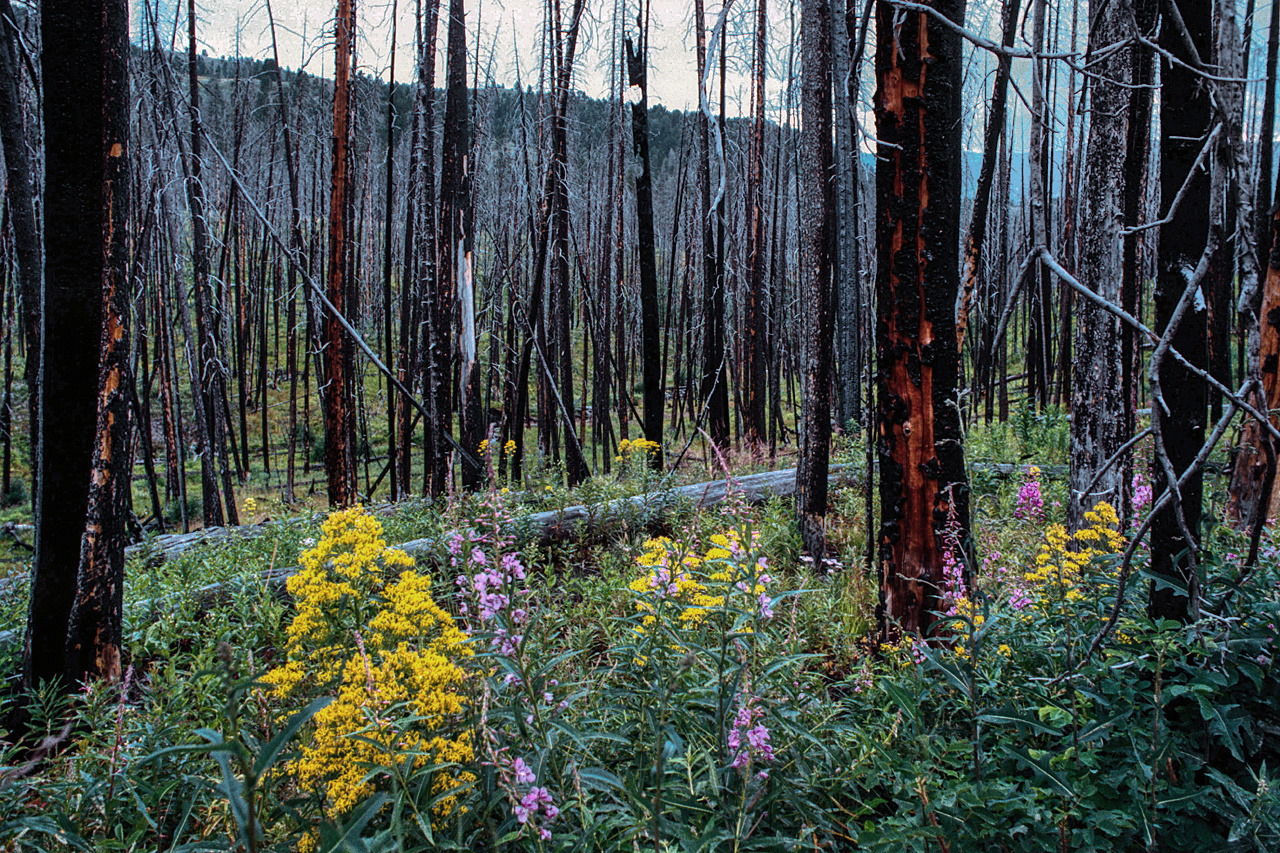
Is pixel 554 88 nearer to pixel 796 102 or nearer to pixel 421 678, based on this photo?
pixel 796 102

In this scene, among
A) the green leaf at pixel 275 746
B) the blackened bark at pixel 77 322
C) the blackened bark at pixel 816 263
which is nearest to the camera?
the green leaf at pixel 275 746

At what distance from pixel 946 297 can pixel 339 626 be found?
2.30 meters

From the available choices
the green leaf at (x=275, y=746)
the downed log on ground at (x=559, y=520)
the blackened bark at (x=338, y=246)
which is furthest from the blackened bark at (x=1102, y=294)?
the blackened bark at (x=338, y=246)

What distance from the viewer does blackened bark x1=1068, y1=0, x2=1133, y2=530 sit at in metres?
3.25

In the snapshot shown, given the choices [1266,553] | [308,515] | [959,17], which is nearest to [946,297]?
[959,17]

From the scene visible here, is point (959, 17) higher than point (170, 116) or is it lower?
lower

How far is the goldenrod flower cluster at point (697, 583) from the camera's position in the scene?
5.17 ft

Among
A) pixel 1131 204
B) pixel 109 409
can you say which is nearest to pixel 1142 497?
pixel 1131 204

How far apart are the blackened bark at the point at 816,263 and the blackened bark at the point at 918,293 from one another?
5.36ft

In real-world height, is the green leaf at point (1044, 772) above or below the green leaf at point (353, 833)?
below

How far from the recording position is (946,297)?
232cm

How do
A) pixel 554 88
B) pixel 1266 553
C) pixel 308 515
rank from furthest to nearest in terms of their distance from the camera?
pixel 554 88 < pixel 308 515 < pixel 1266 553

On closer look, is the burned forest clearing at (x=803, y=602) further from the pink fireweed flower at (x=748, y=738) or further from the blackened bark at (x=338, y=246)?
the blackened bark at (x=338, y=246)

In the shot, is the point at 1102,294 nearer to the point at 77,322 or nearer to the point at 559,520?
the point at 559,520
